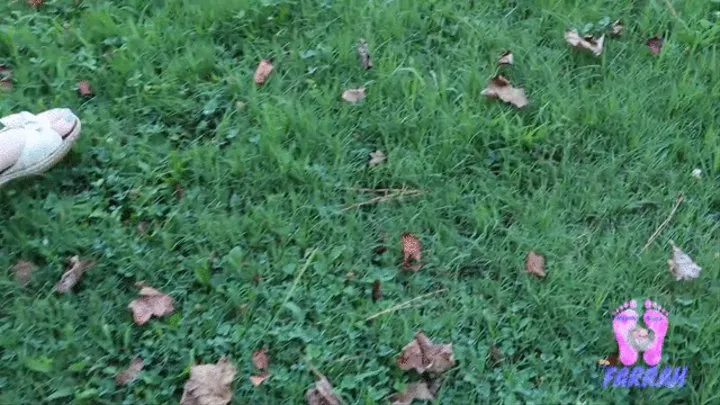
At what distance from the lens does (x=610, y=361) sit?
2637 mm

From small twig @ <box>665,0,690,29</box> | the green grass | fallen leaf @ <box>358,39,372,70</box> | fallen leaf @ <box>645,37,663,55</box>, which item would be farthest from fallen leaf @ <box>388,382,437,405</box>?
small twig @ <box>665,0,690,29</box>

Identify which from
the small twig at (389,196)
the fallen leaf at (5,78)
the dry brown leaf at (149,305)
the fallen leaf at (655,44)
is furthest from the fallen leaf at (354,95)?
the fallen leaf at (5,78)

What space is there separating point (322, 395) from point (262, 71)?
4.88 feet

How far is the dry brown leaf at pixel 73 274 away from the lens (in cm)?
291

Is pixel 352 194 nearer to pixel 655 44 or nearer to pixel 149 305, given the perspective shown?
pixel 149 305

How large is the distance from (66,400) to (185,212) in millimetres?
781

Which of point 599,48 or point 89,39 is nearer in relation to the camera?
point 599,48

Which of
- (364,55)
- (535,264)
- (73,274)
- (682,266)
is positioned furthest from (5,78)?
(682,266)

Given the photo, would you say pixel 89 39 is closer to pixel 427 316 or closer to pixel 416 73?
pixel 416 73

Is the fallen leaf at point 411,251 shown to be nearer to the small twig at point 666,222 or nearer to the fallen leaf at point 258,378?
the fallen leaf at point 258,378

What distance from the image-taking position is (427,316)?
2781 mm

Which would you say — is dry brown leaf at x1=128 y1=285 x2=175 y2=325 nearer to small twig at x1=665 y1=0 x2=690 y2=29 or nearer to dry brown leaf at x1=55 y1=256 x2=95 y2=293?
dry brown leaf at x1=55 y1=256 x2=95 y2=293

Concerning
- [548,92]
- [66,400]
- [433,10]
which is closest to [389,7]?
[433,10]

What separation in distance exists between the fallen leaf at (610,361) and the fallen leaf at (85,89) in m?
2.26
